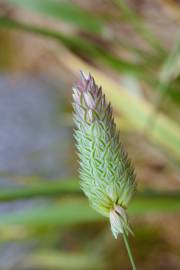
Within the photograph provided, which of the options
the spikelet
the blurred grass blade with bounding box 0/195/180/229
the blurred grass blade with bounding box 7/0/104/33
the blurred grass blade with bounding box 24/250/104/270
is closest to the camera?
the spikelet

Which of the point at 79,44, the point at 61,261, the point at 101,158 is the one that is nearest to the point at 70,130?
the point at 61,261

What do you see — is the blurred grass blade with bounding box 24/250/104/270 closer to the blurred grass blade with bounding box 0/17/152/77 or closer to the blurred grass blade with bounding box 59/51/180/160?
the blurred grass blade with bounding box 59/51/180/160

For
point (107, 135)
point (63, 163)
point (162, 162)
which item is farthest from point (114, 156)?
point (63, 163)

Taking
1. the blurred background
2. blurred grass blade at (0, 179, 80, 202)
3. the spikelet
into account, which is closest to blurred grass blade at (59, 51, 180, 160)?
the blurred background

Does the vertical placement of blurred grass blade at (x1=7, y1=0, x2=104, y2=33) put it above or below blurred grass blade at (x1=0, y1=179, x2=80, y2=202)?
above

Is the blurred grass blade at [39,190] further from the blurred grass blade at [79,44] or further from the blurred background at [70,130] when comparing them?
the blurred grass blade at [79,44]
